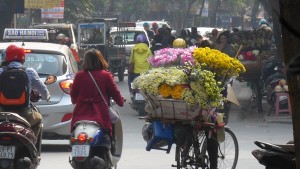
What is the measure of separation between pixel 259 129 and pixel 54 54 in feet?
17.7

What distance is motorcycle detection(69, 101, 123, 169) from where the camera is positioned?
948cm

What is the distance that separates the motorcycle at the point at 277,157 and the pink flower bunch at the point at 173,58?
4291 millimetres

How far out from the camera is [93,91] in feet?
32.7

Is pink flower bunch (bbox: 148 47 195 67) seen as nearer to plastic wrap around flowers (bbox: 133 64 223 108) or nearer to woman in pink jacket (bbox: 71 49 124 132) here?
plastic wrap around flowers (bbox: 133 64 223 108)

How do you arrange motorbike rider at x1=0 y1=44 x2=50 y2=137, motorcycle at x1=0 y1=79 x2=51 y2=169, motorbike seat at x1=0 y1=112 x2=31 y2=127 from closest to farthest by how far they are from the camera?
1. motorcycle at x1=0 y1=79 x2=51 y2=169
2. motorbike seat at x1=0 y1=112 x2=31 y2=127
3. motorbike rider at x1=0 y1=44 x2=50 y2=137

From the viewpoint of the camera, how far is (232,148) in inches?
439

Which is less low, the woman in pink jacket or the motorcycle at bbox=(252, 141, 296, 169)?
the motorcycle at bbox=(252, 141, 296, 169)

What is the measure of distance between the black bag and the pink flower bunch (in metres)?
1.74

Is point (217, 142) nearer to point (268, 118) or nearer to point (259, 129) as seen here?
point (259, 129)

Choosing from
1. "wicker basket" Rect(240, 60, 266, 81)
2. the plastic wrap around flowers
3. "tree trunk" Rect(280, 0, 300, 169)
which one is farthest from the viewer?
"wicker basket" Rect(240, 60, 266, 81)

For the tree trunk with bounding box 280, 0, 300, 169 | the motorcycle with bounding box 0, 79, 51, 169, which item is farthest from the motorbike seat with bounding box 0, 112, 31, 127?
the tree trunk with bounding box 280, 0, 300, 169

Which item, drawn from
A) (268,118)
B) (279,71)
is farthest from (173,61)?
(279,71)

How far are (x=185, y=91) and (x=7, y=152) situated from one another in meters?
1.99

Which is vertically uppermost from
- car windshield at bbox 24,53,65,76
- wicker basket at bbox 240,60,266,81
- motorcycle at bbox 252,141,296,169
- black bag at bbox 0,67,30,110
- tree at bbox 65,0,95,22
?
motorcycle at bbox 252,141,296,169
